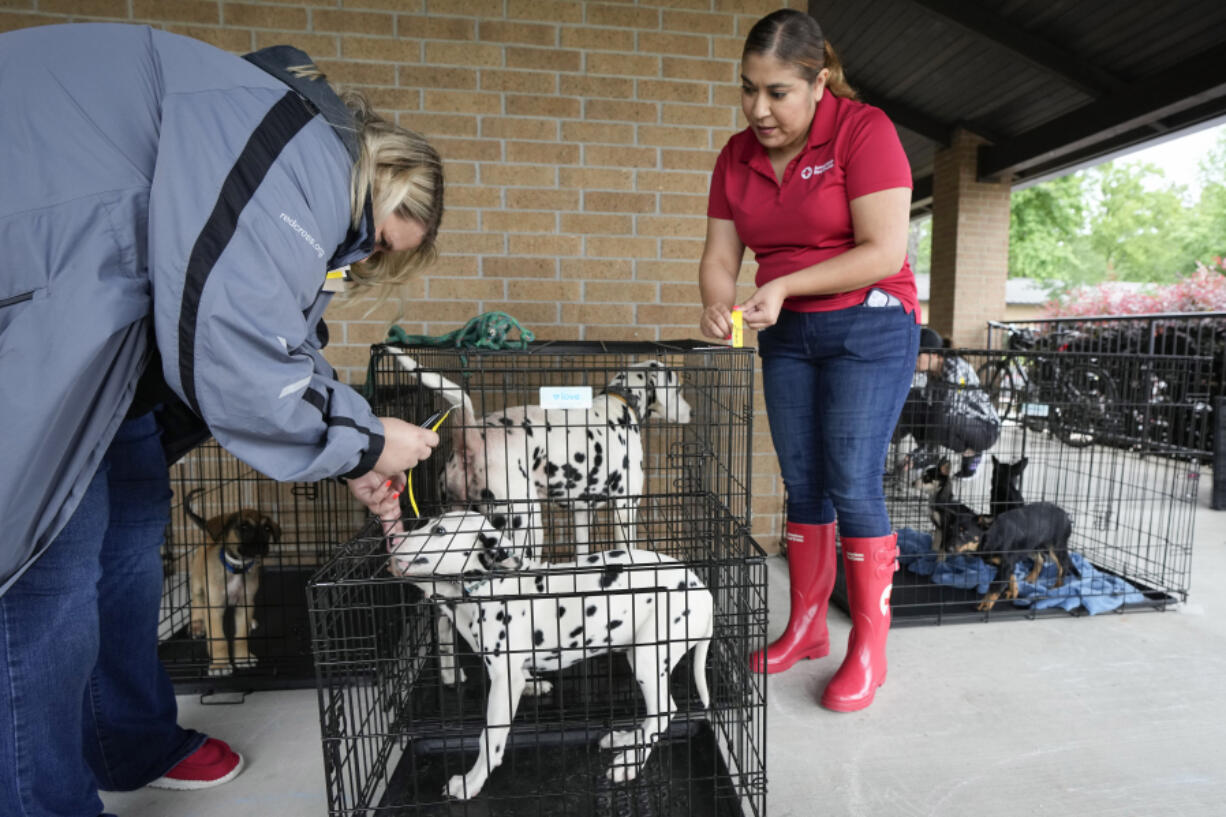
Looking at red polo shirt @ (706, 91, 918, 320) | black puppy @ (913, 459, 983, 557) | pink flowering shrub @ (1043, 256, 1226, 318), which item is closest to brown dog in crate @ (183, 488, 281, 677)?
red polo shirt @ (706, 91, 918, 320)

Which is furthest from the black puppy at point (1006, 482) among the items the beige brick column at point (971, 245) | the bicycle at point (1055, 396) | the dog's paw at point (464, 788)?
the beige brick column at point (971, 245)

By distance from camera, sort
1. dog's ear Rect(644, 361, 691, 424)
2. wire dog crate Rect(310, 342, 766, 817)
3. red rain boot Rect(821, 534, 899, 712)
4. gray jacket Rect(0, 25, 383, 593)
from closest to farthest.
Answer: gray jacket Rect(0, 25, 383, 593) → wire dog crate Rect(310, 342, 766, 817) → red rain boot Rect(821, 534, 899, 712) → dog's ear Rect(644, 361, 691, 424)

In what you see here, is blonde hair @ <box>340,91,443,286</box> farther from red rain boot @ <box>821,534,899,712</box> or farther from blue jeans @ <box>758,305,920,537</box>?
red rain boot @ <box>821,534,899,712</box>

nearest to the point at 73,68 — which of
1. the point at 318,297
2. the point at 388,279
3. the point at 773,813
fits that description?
the point at 318,297

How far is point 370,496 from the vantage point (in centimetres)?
152

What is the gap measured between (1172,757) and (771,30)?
2153mm

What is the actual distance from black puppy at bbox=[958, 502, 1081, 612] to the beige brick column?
681 cm

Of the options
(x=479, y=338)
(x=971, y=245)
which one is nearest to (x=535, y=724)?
(x=479, y=338)

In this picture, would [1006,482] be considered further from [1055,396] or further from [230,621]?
[230,621]

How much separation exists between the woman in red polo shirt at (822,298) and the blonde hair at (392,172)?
2.85ft

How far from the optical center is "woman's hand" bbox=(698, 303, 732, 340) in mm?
1950

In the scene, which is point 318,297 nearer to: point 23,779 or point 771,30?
point 23,779

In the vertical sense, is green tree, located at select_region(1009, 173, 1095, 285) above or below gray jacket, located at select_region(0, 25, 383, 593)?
above

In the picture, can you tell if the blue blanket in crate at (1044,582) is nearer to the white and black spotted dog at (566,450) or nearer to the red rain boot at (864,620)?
the red rain boot at (864,620)
